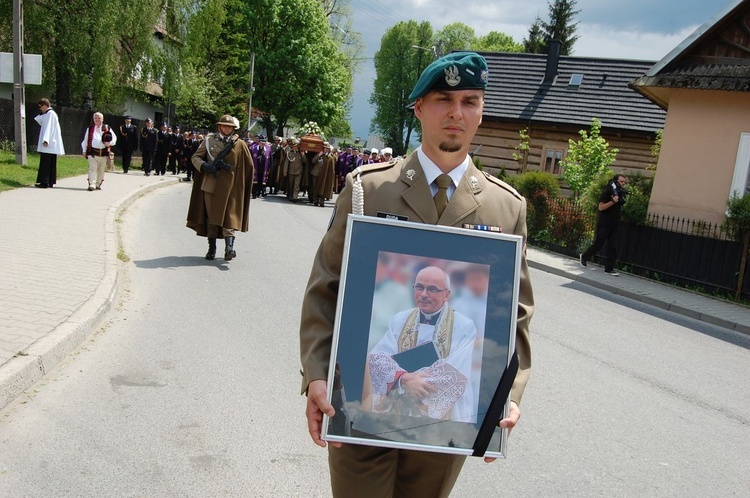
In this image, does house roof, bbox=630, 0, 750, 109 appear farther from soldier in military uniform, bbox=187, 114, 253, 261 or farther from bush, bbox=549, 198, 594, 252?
soldier in military uniform, bbox=187, 114, 253, 261

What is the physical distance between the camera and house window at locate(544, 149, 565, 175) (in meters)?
27.0

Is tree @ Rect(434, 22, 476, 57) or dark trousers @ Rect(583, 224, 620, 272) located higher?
tree @ Rect(434, 22, 476, 57)

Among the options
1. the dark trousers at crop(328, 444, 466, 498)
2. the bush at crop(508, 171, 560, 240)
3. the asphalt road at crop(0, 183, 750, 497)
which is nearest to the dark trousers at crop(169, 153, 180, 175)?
the bush at crop(508, 171, 560, 240)

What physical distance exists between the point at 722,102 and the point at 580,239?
4.44 m

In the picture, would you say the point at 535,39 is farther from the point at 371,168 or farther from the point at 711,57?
the point at 371,168

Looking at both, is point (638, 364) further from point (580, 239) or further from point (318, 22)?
point (318, 22)

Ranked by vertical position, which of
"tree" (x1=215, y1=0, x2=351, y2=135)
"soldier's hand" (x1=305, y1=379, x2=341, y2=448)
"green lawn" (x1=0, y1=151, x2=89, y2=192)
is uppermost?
"tree" (x1=215, y1=0, x2=351, y2=135)

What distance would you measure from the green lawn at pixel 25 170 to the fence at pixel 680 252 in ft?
44.2

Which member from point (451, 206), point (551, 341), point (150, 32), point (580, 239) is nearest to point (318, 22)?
point (150, 32)

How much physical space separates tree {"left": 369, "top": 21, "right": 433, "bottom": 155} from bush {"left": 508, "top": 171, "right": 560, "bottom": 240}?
67.0m

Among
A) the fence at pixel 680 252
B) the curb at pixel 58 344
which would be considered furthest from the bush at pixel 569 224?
the curb at pixel 58 344

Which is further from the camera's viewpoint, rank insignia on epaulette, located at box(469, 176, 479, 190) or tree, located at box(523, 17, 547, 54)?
tree, located at box(523, 17, 547, 54)

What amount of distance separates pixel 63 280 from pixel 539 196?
13.1 metres

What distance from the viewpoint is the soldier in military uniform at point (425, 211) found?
224 centimetres
